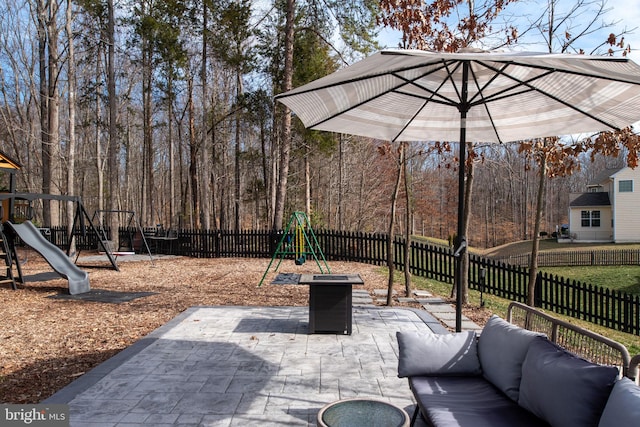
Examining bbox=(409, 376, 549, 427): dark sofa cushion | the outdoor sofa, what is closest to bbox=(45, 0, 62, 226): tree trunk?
the outdoor sofa

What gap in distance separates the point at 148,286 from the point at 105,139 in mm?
21861

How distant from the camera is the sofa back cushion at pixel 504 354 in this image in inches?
103

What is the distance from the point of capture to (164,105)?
2270 centimetres

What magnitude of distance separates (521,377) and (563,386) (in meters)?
0.47

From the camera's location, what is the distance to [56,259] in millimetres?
8977

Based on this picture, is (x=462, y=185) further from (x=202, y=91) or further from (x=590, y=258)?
(x=590, y=258)

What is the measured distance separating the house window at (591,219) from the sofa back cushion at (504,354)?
1196 inches

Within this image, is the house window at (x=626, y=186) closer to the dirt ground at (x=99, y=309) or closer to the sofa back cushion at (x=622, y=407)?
the dirt ground at (x=99, y=309)

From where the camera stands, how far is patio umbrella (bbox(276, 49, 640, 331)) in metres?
2.85

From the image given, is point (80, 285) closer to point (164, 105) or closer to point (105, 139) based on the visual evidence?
point (164, 105)

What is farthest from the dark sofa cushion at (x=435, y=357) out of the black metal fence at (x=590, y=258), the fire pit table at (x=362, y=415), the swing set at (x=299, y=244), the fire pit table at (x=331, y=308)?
the black metal fence at (x=590, y=258)

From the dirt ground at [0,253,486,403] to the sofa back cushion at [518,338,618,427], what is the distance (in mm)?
3801

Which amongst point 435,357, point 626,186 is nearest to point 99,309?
point 435,357

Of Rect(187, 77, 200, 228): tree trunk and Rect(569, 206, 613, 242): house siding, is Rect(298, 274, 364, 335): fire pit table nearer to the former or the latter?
Rect(187, 77, 200, 228): tree trunk
